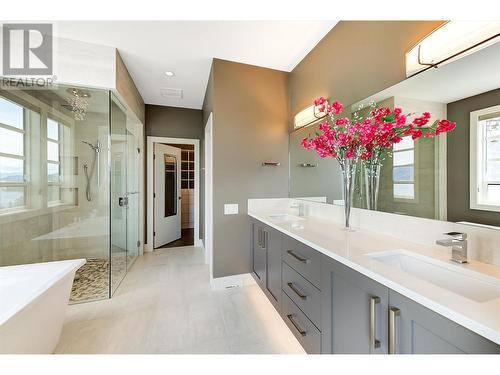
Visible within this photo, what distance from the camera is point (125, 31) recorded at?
195 cm

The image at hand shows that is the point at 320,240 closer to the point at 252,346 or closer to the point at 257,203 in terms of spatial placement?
the point at 252,346

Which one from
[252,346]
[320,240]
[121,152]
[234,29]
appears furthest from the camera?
[121,152]

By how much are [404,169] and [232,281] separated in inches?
81.8

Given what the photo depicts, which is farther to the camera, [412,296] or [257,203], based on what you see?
[257,203]

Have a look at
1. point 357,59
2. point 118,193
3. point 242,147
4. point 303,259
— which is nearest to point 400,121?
point 357,59

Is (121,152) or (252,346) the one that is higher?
(121,152)

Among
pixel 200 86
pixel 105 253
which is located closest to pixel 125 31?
pixel 200 86

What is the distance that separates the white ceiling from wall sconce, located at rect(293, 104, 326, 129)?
25.8 inches

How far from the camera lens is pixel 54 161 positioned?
2504mm

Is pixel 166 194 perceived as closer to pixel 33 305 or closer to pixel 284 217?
pixel 284 217

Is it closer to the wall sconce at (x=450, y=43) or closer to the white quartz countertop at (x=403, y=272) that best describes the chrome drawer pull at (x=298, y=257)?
the white quartz countertop at (x=403, y=272)

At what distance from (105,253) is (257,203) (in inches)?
78.4

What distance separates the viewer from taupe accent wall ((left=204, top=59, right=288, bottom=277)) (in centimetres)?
242

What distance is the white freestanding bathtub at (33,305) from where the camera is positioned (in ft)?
3.53
